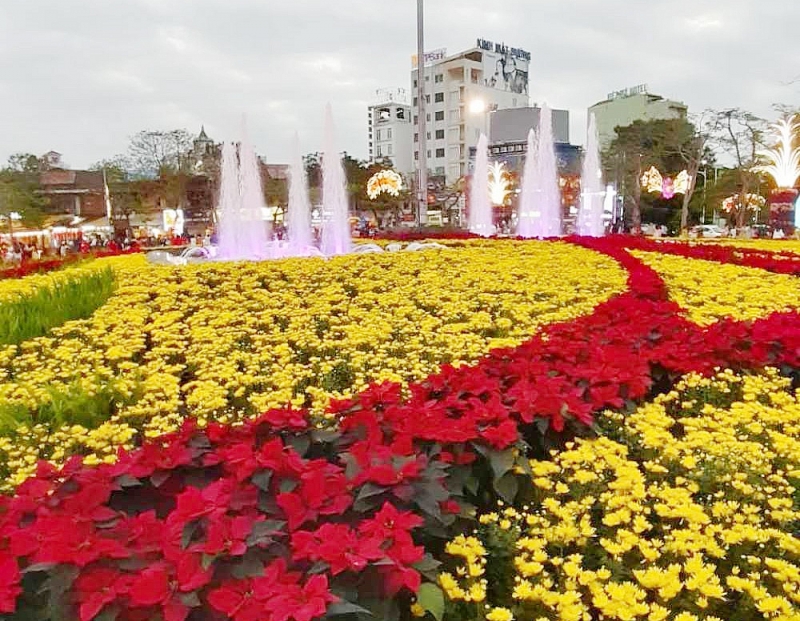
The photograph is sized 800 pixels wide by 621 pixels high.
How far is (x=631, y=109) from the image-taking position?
6341 centimetres

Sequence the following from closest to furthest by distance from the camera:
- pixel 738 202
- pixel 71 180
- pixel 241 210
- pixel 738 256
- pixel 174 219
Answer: pixel 738 256, pixel 241 210, pixel 738 202, pixel 174 219, pixel 71 180

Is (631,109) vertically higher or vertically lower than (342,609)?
higher

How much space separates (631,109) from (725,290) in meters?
61.6

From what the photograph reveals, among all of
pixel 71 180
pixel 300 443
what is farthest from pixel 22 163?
pixel 300 443

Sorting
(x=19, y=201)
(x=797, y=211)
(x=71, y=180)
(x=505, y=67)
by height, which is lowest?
(x=797, y=211)

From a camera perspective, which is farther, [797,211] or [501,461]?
[797,211]

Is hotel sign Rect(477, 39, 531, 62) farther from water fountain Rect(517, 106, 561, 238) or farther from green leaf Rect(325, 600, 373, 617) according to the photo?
green leaf Rect(325, 600, 373, 617)

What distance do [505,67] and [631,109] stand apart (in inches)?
664

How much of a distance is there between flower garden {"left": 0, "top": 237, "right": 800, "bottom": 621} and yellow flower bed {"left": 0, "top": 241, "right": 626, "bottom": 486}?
0.03 m

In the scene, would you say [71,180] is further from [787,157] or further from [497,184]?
[787,157]

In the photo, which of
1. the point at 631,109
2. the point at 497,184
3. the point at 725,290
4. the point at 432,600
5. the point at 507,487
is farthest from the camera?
the point at 631,109

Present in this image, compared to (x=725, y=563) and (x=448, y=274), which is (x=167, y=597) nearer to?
(x=725, y=563)

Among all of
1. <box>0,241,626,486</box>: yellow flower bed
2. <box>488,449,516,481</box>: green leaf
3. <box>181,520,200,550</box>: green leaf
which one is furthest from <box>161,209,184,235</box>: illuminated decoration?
<box>181,520,200,550</box>: green leaf

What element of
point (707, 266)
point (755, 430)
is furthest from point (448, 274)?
point (755, 430)
